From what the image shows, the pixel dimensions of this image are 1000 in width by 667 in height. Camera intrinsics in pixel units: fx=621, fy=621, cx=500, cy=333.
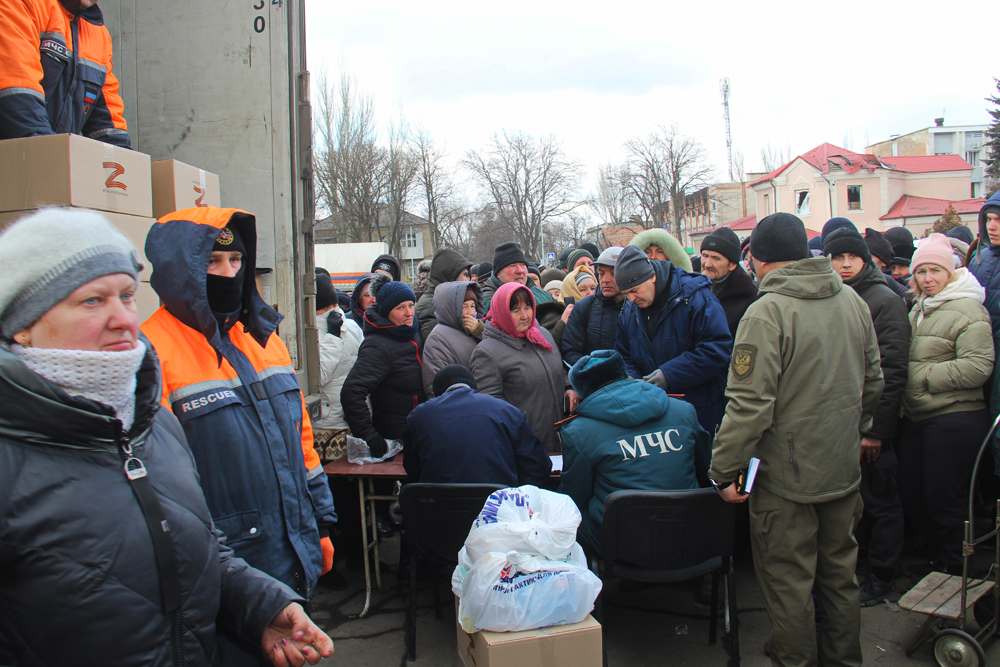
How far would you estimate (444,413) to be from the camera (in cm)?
335

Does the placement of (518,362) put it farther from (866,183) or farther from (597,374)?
(866,183)

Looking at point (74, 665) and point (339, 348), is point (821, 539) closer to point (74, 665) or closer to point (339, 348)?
point (74, 665)

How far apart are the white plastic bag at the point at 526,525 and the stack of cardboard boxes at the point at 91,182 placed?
1.72 metres

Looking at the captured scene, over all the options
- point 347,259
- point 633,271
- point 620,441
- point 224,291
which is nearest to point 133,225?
point 224,291

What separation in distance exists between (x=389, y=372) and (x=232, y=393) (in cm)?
225

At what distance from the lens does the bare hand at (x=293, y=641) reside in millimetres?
1563

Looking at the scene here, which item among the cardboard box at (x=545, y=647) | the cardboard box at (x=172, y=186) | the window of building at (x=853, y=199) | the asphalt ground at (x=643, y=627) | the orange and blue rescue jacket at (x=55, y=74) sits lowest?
the asphalt ground at (x=643, y=627)

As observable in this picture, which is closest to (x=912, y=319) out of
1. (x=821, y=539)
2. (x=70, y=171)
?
(x=821, y=539)

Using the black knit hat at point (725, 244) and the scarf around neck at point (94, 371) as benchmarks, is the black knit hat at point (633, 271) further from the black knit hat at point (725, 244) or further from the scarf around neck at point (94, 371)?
the scarf around neck at point (94, 371)

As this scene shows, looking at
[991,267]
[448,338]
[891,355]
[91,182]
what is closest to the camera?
[91,182]

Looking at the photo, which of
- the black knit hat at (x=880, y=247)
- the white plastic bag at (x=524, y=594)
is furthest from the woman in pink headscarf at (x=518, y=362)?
the black knit hat at (x=880, y=247)

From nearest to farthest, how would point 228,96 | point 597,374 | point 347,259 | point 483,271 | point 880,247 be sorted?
point 597,374, point 228,96, point 880,247, point 483,271, point 347,259

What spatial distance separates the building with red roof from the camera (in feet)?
137

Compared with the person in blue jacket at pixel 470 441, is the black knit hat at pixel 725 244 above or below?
above
